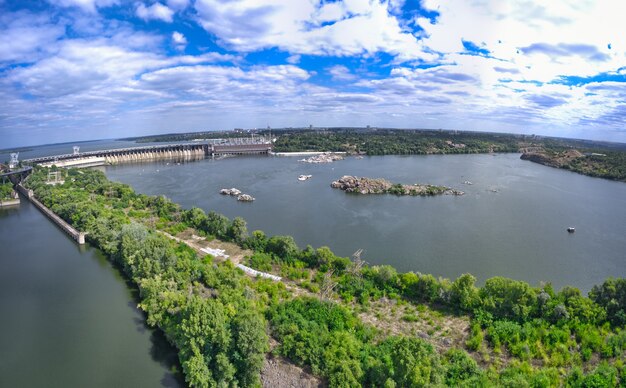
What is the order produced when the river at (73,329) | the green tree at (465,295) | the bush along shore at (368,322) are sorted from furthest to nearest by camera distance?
1. the green tree at (465,295)
2. the river at (73,329)
3. the bush along shore at (368,322)

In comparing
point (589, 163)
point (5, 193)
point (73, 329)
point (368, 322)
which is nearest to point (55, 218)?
point (5, 193)

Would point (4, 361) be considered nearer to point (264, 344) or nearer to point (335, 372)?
point (264, 344)

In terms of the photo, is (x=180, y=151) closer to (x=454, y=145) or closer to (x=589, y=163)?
(x=454, y=145)

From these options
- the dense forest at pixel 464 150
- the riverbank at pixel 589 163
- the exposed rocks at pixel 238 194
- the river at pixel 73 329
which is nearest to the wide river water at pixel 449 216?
the exposed rocks at pixel 238 194

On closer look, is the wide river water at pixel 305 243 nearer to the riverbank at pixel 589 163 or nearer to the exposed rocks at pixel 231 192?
the exposed rocks at pixel 231 192

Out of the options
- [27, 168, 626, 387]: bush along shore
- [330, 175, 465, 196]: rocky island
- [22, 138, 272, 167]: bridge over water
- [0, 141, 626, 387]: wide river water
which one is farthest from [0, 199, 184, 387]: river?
[22, 138, 272, 167]: bridge over water

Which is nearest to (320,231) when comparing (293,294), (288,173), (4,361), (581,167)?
(293,294)

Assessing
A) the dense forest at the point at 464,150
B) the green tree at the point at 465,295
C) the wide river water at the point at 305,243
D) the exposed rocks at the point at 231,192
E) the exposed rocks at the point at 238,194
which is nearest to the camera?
the wide river water at the point at 305,243
